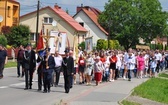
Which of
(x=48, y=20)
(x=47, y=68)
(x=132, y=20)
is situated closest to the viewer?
(x=47, y=68)

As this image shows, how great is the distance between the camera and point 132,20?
8681 cm

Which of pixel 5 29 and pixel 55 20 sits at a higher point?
pixel 55 20

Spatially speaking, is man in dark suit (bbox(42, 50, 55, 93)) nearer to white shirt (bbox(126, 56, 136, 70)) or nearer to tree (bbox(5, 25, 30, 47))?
white shirt (bbox(126, 56, 136, 70))

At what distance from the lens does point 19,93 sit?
17.7m

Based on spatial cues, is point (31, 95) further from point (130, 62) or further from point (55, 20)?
point (55, 20)

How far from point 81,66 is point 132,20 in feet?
213


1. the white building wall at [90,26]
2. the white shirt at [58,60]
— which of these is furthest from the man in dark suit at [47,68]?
the white building wall at [90,26]

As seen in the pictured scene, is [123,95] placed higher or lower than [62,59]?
lower

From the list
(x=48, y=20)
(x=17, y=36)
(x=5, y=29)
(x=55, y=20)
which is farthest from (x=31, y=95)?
(x=48, y=20)

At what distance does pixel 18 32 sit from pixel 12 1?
7.26 meters

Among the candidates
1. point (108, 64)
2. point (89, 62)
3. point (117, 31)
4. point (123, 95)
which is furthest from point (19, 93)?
point (117, 31)

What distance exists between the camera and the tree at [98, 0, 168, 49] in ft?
282

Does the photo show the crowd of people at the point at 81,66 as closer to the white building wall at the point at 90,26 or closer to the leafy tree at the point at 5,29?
the leafy tree at the point at 5,29

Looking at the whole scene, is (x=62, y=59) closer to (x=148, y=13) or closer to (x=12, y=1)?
(x=12, y=1)
